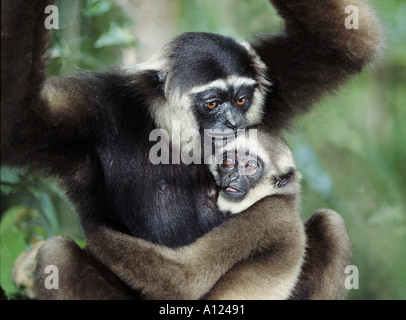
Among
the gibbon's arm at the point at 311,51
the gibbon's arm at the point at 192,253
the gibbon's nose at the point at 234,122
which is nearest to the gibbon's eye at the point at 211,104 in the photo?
the gibbon's nose at the point at 234,122

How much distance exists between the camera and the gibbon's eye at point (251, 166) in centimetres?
469

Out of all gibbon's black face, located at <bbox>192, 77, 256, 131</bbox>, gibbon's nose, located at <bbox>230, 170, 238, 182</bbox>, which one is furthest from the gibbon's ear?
gibbon's nose, located at <bbox>230, 170, 238, 182</bbox>

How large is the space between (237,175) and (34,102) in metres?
1.65

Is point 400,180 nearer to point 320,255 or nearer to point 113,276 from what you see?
point 320,255

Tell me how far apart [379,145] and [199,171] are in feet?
12.3

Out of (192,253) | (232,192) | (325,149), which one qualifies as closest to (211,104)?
(232,192)

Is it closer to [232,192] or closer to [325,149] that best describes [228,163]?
[232,192]

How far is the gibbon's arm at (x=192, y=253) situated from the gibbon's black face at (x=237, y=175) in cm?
19

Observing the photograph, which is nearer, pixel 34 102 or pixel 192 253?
pixel 34 102

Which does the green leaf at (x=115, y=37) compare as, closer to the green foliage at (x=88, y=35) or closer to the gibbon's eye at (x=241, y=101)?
the green foliage at (x=88, y=35)

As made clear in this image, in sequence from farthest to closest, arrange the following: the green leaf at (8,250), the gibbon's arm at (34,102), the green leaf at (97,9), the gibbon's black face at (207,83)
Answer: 1. the green leaf at (97,9)
2. the green leaf at (8,250)
3. the gibbon's black face at (207,83)
4. the gibbon's arm at (34,102)

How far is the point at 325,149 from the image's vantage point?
784cm

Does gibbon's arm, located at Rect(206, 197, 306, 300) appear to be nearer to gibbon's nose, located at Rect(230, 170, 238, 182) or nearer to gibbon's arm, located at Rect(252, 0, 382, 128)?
gibbon's nose, located at Rect(230, 170, 238, 182)

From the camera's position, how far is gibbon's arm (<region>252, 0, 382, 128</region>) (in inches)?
186
